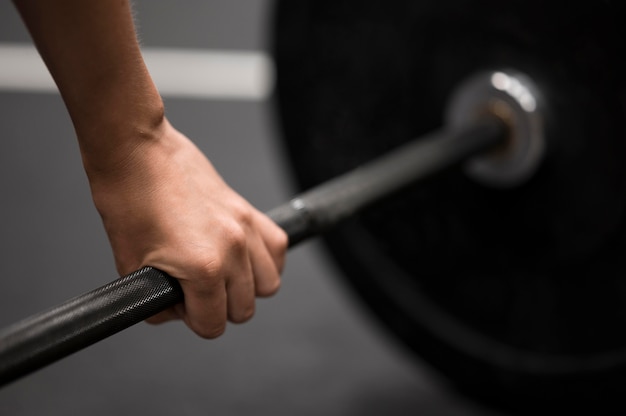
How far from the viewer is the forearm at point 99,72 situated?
452 mm

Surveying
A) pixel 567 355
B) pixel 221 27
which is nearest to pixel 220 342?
pixel 567 355

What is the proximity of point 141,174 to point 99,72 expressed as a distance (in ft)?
0.21

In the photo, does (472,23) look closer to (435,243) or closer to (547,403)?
(435,243)

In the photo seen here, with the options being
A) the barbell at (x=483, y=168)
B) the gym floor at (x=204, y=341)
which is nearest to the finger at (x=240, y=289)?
the barbell at (x=483, y=168)

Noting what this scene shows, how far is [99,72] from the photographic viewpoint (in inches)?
18.5

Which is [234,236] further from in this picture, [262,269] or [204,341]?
[204,341]

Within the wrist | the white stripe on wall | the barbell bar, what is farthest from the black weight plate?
the white stripe on wall

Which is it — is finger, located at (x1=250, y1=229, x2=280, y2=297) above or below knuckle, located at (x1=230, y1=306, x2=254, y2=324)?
above

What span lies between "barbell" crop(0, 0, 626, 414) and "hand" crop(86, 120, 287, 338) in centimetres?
27

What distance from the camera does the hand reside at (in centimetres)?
50

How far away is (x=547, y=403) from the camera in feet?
3.24

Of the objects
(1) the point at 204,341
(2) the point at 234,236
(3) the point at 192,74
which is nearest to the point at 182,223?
(2) the point at 234,236

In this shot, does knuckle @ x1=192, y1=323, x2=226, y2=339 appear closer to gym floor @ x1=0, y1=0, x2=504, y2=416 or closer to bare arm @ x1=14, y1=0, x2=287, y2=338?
A: bare arm @ x1=14, y1=0, x2=287, y2=338

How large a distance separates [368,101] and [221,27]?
3.88 feet
